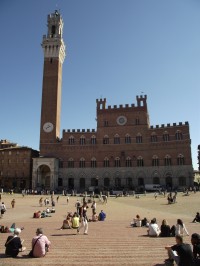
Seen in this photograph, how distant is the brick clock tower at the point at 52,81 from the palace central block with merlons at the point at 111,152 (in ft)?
0.70

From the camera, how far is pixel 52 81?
192 ft

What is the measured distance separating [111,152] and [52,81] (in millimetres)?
21055

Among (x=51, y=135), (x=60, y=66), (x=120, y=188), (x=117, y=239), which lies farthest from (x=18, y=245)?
(x=60, y=66)

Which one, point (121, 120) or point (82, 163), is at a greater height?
point (121, 120)

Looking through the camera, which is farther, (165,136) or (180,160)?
(165,136)

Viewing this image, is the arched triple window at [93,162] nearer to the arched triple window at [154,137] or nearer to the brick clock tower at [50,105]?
the brick clock tower at [50,105]

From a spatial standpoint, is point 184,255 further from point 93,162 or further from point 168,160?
point 93,162

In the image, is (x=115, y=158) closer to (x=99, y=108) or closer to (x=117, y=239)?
(x=99, y=108)

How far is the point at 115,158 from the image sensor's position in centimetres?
5344

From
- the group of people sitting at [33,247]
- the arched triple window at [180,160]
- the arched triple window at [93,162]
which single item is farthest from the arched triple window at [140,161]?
the group of people sitting at [33,247]

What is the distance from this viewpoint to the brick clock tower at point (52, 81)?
183 feet

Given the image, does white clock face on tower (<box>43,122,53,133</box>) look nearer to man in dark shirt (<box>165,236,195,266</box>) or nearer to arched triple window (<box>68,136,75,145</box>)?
arched triple window (<box>68,136,75,145</box>)

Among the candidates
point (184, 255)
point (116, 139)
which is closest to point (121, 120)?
point (116, 139)

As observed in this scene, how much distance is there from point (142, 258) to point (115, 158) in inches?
1788
